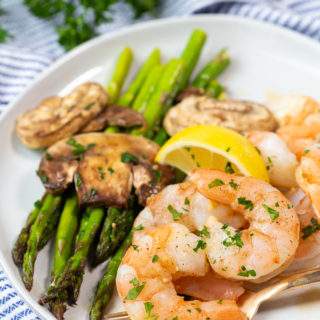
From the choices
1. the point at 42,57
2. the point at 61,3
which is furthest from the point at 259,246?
the point at 61,3

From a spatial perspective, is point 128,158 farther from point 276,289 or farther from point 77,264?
point 276,289

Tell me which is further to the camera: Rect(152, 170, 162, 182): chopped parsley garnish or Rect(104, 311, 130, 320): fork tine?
Rect(152, 170, 162, 182): chopped parsley garnish

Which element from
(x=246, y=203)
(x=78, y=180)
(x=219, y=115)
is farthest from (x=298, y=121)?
(x=78, y=180)

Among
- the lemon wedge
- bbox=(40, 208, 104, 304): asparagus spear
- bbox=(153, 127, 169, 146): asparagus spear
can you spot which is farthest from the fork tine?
bbox=(153, 127, 169, 146): asparagus spear

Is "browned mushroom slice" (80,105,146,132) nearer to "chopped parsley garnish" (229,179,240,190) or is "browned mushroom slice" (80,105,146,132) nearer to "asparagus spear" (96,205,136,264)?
"asparagus spear" (96,205,136,264)

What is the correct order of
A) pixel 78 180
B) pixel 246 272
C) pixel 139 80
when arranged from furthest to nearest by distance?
1. pixel 139 80
2. pixel 78 180
3. pixel 246 272

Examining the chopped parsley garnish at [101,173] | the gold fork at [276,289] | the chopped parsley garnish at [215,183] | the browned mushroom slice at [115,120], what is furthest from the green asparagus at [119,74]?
the gold fork at [276,289]
